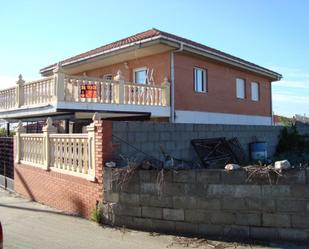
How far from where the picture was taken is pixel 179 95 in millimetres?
16531

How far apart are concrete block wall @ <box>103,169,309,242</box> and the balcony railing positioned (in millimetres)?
6086

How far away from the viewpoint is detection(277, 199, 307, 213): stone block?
6250mm

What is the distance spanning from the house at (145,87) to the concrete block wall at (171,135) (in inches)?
123

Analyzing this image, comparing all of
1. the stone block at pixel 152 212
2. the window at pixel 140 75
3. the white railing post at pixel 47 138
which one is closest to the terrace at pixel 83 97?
the window at pixel 140 75

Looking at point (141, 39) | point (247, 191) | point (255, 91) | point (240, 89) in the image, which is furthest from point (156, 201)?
point (255, 91)

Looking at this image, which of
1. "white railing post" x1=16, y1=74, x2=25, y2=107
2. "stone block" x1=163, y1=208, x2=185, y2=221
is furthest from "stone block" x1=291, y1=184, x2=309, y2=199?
"white railing post" x1=16, y1=74, x2=25, y2=107

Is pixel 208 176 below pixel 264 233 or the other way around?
the other way around

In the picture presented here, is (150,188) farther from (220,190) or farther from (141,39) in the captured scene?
(141,39)

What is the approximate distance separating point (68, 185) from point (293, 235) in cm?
503

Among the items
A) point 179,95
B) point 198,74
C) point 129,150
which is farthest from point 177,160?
point 198,74

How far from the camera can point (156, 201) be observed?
23.4ft

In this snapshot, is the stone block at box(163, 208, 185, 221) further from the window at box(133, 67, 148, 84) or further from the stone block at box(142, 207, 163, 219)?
the window at box(133, 67, 148, 84)

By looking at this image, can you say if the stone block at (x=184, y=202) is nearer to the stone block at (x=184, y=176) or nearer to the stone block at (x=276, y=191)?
the stone block at (x=184, y=176)

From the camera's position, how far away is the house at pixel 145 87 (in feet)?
43.9
